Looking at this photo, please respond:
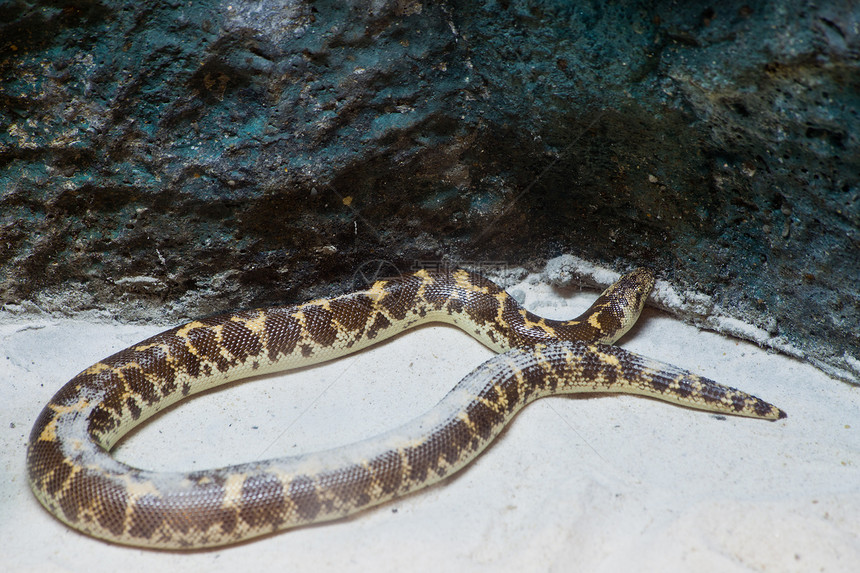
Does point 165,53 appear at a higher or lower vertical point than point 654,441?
higher

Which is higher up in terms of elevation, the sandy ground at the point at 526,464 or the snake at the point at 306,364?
the snake at the point at 306,364

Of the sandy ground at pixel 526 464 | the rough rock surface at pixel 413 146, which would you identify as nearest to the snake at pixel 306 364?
the sandy ground at pixel 526 464

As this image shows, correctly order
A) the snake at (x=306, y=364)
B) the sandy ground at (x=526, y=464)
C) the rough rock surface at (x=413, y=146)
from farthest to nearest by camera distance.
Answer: the rough rock surface at (x=413, y=146)
the snake at (x=306, y=364)
the sandy ground at (x=526, y=464)

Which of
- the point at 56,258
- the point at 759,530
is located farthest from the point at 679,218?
the point at 56,258

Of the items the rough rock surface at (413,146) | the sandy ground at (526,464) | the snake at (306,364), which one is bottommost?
the sandy ground at (526,464)

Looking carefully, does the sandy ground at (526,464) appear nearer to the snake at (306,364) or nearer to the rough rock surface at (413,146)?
the snake at (306,364)

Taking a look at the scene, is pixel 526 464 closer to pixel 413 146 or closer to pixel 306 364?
pixel 306 364

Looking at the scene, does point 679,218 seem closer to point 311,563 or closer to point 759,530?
point 759,530
